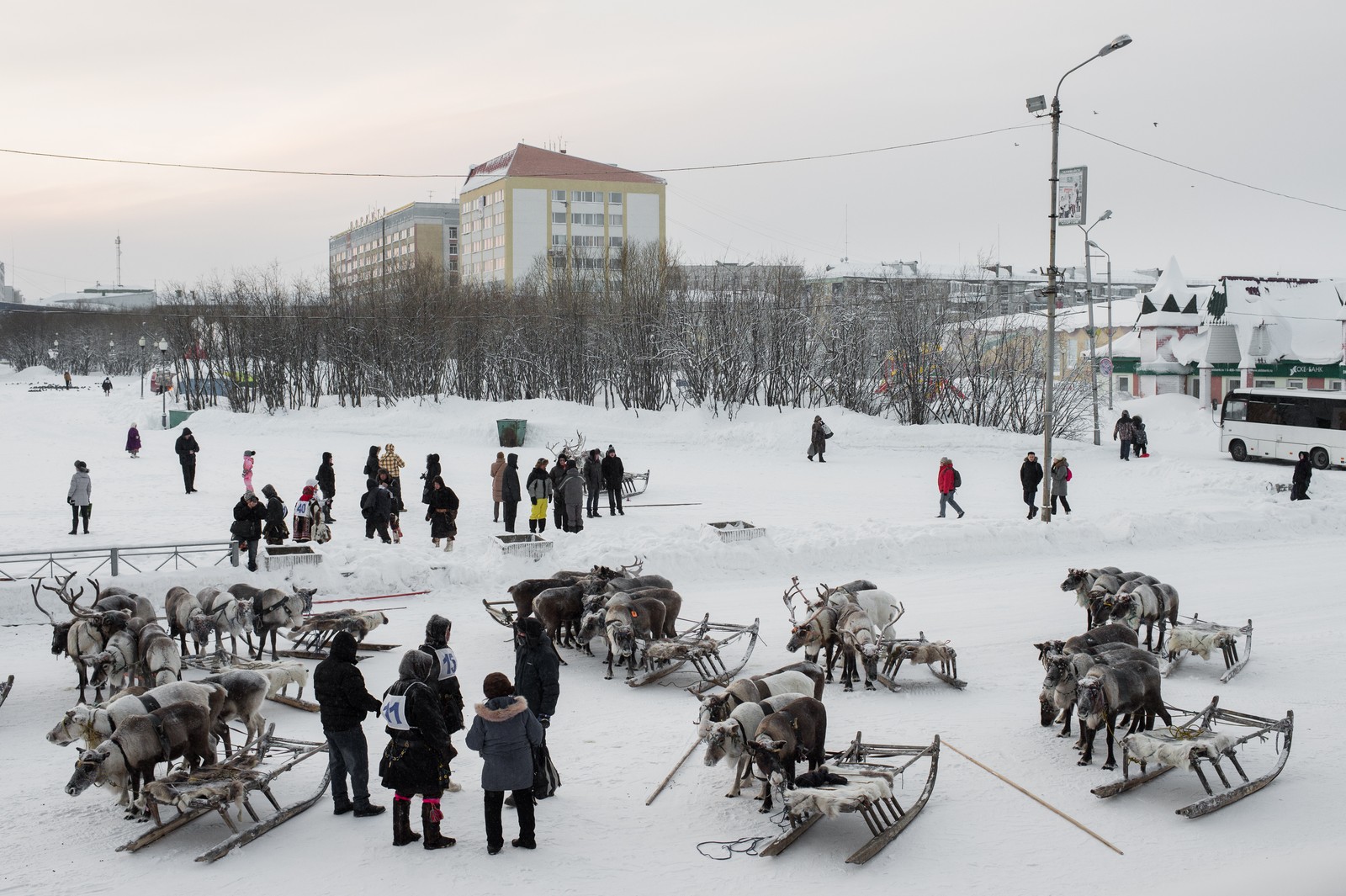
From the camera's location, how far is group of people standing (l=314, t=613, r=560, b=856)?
650cm

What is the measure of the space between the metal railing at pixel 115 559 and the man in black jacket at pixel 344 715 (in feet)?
23.7

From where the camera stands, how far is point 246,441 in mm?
34250

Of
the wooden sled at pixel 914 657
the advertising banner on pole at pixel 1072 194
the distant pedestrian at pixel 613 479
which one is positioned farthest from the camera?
the distant pedestrian at pixel 613 479

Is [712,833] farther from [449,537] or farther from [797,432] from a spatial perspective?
[797,432]

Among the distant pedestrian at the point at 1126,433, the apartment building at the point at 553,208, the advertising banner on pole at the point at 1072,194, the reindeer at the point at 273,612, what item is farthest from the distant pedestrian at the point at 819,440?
the apartment building at the point at 553,208

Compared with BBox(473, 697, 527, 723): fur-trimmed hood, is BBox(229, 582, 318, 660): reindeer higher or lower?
lower

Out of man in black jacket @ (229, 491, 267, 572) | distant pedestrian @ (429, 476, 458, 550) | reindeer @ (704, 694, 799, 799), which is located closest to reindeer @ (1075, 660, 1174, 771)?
reindeer @ (704, 694, 799, 799)

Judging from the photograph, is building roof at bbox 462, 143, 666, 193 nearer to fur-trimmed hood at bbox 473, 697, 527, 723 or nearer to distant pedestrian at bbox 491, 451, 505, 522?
distant pedestrian at bbox 491, 451, 505, 522

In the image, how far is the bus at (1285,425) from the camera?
30.1 m

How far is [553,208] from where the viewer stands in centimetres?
9531

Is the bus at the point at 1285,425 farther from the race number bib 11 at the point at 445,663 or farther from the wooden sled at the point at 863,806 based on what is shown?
the race number bib 11 at the point at 445,663

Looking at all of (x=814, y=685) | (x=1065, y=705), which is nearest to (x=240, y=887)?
(x=814, y=685)

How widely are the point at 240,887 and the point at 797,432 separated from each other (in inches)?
1091

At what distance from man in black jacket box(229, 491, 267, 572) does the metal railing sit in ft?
0.63
